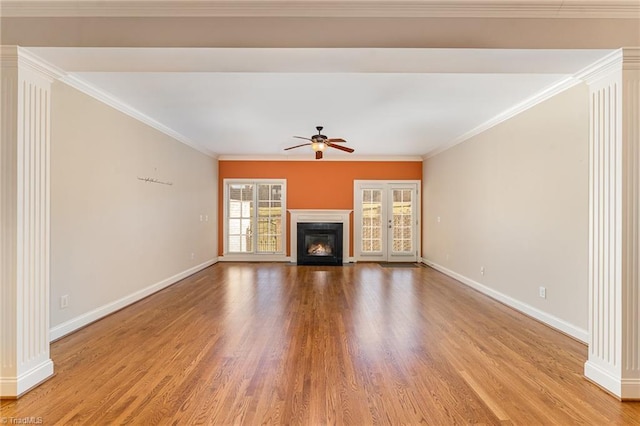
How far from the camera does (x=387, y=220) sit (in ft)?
27.1

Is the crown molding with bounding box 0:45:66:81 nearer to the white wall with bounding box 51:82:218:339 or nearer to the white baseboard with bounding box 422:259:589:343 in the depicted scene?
the white wall with bounding box 51:82:218:339

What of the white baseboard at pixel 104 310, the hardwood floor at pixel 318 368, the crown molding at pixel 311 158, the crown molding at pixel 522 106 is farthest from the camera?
the crown molding at pixel 311 158

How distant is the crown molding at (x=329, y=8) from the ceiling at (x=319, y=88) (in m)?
0.22

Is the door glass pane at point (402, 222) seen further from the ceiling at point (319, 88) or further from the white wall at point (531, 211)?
the white wall at point (531, 211)

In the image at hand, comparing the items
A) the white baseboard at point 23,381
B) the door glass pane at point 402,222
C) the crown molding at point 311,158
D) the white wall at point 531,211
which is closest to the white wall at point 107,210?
the white baseboard at point 23,381

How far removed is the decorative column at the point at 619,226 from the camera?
7.18ft

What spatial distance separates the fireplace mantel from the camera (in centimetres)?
809

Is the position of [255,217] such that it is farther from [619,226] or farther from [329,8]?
[619,226]

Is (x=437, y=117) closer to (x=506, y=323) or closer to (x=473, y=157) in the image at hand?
(x=473, y=157)

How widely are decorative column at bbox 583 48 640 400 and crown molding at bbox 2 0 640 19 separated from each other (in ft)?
1.29

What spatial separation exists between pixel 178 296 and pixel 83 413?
113 inches

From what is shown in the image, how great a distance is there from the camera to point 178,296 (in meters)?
4.76

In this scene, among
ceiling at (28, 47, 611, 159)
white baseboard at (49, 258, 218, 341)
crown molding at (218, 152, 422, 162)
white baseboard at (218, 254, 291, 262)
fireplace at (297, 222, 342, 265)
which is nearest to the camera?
ceiling at (28, 47, 611, 159)

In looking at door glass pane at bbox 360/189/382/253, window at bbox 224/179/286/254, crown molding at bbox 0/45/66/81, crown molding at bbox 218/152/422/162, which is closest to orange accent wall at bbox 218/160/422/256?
crown molding at bbox 218/152/422/162
